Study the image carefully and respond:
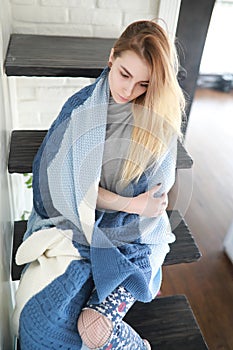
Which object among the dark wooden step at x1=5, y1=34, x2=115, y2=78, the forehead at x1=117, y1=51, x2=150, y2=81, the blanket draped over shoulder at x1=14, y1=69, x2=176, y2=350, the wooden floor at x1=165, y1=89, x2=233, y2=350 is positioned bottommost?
the wooden floor at x1=165, y1=89, x2=233, y2=350

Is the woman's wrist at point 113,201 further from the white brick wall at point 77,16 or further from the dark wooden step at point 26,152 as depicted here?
the white brick wall at point 77,16

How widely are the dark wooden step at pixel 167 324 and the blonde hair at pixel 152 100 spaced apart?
495 millimetres

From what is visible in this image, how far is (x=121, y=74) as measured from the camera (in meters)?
0.81

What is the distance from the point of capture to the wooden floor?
1.53 meters

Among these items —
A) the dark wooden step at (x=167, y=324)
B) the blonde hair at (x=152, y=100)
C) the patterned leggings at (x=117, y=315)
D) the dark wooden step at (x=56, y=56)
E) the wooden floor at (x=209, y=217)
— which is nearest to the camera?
the blonde hair at (x=152, y=100)

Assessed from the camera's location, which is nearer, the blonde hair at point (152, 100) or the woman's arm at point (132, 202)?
the blonde hair at point (152, 100)

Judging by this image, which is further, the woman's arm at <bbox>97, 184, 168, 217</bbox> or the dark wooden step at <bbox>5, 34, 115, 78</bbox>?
the dark wooden step at <bbox>5, 34, 115, 78</bbox>

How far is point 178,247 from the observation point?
109 cm

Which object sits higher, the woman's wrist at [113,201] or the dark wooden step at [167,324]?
the woman's wrist at [113,201]

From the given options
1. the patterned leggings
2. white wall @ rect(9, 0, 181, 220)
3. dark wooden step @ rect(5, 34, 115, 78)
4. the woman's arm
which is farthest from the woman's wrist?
white wall @ rect(9, 0, 181, 220)

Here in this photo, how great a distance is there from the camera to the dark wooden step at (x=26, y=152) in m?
1.05

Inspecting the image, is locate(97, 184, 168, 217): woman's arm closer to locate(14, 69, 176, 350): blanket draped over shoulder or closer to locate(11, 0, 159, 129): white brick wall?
locate(14, 69, 176, 350): blanket draped over shoulder

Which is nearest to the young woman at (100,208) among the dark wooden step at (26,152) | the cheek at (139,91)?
the cheek at (139,91)

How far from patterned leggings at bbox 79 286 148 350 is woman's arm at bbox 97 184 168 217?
0.19 m
